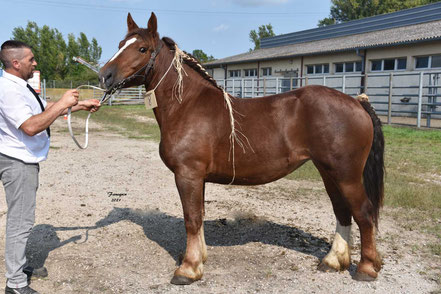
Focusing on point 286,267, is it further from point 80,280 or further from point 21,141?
point 21,141

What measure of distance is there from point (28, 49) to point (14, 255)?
1.76 meters

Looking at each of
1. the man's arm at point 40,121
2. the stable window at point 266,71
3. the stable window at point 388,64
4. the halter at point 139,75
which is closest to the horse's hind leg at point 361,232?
the halter at point 139,75

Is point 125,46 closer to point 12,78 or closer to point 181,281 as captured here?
point 12,78

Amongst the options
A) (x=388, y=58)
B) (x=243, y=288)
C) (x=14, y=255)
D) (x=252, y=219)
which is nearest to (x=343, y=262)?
(x=243, y=288)

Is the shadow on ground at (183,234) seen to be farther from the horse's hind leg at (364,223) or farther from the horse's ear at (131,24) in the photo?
the horse's ear at (131,24)

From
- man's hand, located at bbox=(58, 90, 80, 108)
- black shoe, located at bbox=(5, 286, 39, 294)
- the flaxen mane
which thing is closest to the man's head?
man's hand, located at bbox=(58, 90, 80, 108)

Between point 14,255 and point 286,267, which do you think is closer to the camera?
point 14,255

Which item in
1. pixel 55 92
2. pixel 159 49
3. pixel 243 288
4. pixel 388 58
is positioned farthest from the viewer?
pixel 55 92

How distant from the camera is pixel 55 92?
3525cm

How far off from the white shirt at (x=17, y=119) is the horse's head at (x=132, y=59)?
649 millimetres

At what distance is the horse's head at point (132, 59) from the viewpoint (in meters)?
3.40

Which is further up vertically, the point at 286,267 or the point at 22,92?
the point at 22,92

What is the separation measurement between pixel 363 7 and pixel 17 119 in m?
52.6

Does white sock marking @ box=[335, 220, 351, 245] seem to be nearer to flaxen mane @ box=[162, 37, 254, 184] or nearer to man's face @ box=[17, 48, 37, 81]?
flaxen mane @ box=[162, 37, 254, 184]
